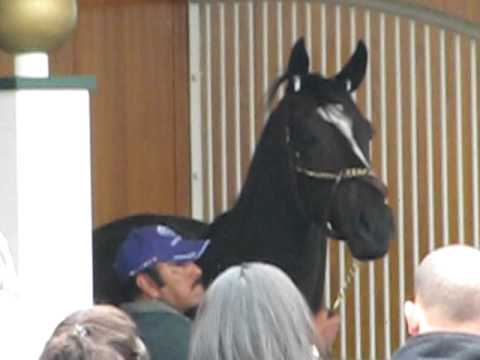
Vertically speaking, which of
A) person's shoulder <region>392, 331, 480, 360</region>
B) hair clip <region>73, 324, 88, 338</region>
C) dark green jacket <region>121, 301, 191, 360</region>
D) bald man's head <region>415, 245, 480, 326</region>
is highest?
bald man's head <region>415, 245, 480, 326</region>

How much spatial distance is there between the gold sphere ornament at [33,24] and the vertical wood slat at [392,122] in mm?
2903

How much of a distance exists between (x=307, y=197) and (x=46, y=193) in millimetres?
1488

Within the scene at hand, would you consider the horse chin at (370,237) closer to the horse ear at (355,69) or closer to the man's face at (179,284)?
the horse ear at (355,69)

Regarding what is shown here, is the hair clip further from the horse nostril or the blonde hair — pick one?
the horse nostril

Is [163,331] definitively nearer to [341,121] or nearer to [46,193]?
[46,193]

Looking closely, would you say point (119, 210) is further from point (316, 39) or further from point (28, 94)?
point (28, 94)

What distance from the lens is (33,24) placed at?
18.9 feet

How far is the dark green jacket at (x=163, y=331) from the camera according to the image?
540 cm

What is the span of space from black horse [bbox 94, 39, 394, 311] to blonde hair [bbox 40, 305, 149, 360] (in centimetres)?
289

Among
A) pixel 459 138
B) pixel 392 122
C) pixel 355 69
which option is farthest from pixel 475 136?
pixel 355 69

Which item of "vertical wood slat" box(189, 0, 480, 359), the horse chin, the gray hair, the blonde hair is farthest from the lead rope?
the blonde hair

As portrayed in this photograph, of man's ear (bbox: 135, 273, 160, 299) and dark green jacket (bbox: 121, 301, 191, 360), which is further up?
man's ear (bbox: 135, 273, 160, 299)

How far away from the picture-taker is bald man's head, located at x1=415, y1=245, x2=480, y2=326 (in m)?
3.94

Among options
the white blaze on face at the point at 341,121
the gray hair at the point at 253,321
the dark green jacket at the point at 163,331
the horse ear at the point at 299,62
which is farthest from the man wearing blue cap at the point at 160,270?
the gray hair at the point at 253,321
